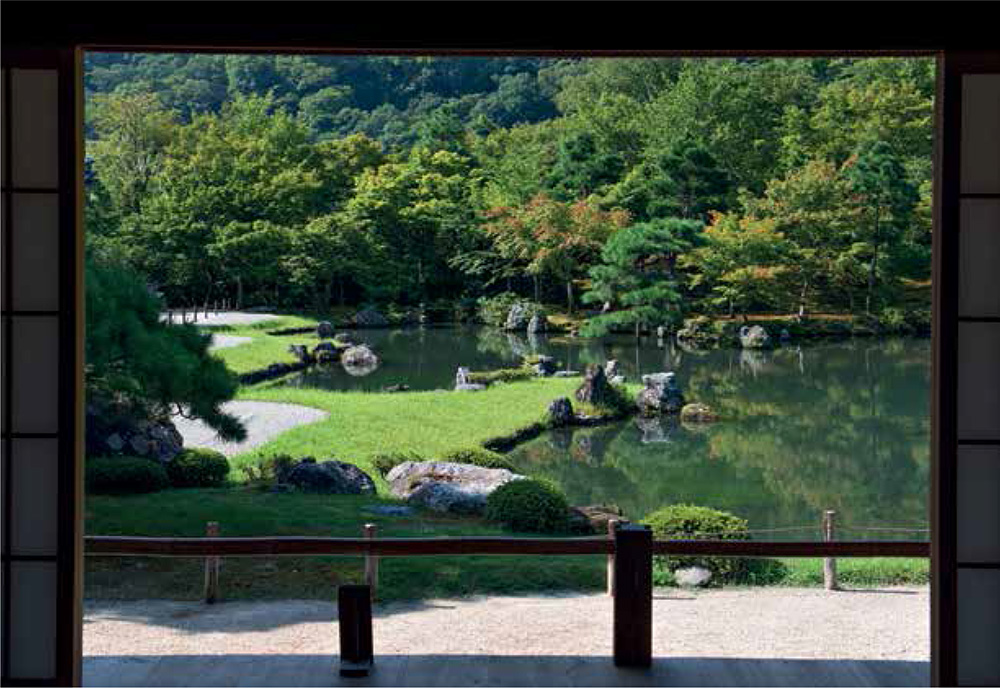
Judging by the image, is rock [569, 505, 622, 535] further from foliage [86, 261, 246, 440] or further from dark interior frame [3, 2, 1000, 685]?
dark interior frame [3, 2, 1000, 685]

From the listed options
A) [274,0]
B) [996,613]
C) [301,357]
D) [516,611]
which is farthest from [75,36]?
[301,357]

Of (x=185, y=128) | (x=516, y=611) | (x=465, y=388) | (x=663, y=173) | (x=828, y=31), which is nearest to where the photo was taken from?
(x=828, y=31)

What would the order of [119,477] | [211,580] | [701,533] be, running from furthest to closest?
[119,477] < [701,533] < [211,580]

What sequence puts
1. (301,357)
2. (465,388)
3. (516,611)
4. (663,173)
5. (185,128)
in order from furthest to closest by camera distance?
(185,128) → (663,173) → (301,357) → (465,388) → (516,611)

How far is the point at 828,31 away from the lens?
435 cm

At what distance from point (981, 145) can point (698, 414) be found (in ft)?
51.0

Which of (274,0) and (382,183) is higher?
(382,183)

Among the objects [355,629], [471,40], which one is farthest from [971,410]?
[355,629]

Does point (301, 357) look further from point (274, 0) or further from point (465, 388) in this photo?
point (274, 0)

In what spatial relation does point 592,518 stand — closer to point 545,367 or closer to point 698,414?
point 698,414

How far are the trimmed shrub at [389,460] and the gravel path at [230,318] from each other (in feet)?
27.3

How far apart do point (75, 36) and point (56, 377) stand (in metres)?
1.11

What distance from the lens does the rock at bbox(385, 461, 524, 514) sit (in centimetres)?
1328

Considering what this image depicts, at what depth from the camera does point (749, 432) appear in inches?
778
